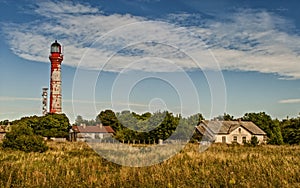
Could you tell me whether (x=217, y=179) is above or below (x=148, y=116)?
below

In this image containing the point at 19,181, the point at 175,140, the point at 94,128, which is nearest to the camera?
the point at 19,181

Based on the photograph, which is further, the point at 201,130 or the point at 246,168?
the point at 201,130

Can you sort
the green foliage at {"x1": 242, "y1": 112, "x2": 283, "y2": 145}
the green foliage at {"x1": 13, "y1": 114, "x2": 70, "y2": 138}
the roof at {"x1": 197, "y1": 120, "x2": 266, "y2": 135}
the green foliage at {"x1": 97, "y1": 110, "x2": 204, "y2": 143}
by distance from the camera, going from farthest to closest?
the green foliage at {"x1": 242, "y1": 112, "x2": 283, "y2": 145}, the green foliage at {"x1": 13, "y1": 114, "x2": 70, "y2": 138}, the roof at {"x1": 197, "y1": 120, "x2": 266, "y2": 135}, the green foliage at {"x1": 97, "y1": 110, "x2": 204, "y2": 143}

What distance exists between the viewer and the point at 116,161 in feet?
48.2

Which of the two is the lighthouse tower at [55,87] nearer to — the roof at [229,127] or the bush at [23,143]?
the roof at [229,127]

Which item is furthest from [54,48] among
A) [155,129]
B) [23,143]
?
[23,143]

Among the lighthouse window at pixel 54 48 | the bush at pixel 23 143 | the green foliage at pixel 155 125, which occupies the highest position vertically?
the lighthouse window at pixel 54 48

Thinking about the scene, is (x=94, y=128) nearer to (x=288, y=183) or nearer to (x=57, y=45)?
(x=57, y=45)

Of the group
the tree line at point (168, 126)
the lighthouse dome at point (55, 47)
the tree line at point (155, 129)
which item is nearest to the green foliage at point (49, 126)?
the tree line at point (155, 129)

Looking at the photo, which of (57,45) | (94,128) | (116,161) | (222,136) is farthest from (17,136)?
(94,128)

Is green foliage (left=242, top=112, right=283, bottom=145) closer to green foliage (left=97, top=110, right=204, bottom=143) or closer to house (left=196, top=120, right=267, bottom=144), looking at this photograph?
house (left=196, top=120, right=267, bottom=144)

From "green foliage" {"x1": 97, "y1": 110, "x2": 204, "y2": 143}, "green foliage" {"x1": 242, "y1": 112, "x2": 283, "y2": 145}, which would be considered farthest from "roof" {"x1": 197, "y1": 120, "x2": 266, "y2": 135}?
"green foliage" {"x1": 97, "y1": 110, "x2": 204, "y2": 143}

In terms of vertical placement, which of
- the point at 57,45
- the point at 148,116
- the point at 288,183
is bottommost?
the point at 288,183

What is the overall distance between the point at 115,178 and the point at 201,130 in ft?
122
